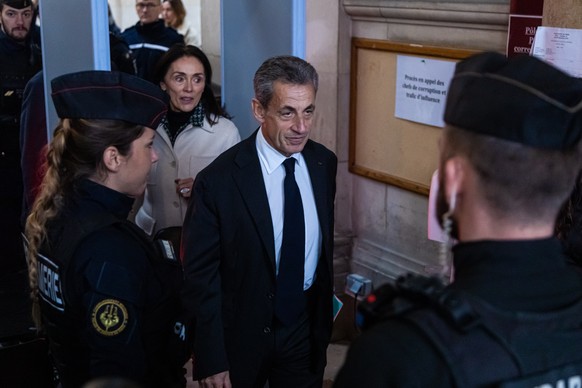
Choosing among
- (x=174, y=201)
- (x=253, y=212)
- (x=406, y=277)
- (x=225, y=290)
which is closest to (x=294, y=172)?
(x=253, y=212)

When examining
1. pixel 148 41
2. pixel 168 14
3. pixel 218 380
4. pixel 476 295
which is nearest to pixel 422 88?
pixel 218 380

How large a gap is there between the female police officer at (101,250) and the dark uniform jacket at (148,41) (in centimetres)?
402

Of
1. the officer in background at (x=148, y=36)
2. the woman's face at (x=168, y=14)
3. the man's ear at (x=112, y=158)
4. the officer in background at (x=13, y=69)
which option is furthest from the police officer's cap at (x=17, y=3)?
the man's ear at (x=112, y=158)

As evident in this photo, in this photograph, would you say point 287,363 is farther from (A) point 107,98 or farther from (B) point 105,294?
(A) point 107,98

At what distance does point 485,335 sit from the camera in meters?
1.45

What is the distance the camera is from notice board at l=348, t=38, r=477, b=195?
195 inches

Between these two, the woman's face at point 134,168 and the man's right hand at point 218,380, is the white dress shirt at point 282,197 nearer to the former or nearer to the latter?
the man's right hand at point 218,380

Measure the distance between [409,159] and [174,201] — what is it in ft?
5.31

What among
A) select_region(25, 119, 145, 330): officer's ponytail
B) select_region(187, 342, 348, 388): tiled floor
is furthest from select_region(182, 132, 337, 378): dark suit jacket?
select_region(187, 342, 348, 388): tiled floor

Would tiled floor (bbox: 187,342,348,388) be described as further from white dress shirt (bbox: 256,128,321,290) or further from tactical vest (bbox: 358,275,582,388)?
tactical vest (bbox: 358,275,582,388)

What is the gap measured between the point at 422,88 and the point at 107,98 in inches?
106

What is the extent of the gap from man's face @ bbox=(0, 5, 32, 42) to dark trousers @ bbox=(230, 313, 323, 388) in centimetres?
377

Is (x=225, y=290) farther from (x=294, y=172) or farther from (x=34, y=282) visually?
(x=34, y=282)

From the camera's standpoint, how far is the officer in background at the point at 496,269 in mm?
1445
